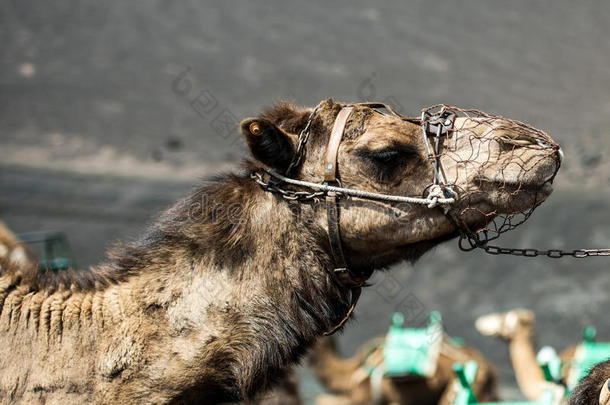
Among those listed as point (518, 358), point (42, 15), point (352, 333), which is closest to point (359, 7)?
point (42, 15)

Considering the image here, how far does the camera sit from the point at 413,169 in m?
2.78

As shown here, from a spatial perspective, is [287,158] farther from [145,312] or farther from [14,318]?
[14,318]

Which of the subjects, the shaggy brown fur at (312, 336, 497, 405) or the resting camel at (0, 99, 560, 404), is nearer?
the resting camel at (0, 99, 560, 404)

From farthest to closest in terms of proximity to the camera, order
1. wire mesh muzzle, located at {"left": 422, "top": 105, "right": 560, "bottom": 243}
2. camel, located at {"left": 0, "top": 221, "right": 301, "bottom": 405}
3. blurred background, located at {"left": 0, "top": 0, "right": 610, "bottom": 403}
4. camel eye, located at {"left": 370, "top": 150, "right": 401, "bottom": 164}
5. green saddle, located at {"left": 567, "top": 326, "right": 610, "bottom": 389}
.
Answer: blurred background, located at {"left": 0, "top": 0, "right": 610, "bottom": 403}, green saddle, located at {"left": 567, "top": 326, "right": 610, "bottom": 389}, camel, located at {"left": 0, "top": 221, "right": 301, "bottom": 405}, camel eye, located at {"left": 370, "top": 150, "right": 401, "bottom": 164}, wire mesh muzzle, located at {"left": 422, "top": 105, "right": 560, "bottom": 243}

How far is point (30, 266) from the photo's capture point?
3.01 metres

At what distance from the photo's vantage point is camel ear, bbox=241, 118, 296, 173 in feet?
8.87

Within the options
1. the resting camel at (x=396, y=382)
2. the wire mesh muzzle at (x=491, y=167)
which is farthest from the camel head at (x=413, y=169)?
the resting camel at (x=396, y=382)

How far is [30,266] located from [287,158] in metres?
1.22

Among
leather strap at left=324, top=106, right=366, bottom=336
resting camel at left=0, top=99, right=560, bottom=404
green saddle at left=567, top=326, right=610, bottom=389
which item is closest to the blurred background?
green saddle at left=567, top=326, right=610, bottom=389

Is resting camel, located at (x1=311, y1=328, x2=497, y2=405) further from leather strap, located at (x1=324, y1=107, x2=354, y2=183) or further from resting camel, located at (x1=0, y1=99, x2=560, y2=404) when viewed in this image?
leather strap, located at (x1=324, y1=107, x2=354, y2=183)

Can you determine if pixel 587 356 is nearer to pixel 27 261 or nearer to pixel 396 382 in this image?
pixel 396 382

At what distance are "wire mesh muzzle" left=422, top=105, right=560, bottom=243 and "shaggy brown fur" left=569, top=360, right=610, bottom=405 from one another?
68 centimetres

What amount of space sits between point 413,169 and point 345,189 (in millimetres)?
285

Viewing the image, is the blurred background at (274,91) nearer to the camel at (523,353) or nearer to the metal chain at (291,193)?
the camel at (523,353)
